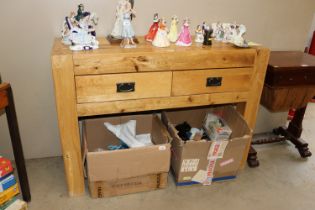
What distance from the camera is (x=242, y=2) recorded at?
6.48 feet

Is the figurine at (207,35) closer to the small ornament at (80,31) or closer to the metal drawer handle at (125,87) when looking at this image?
the metal drawer handle at (125,87)

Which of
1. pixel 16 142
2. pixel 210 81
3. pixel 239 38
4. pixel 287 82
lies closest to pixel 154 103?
pixel 210 81

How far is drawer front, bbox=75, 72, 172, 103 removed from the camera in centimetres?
146

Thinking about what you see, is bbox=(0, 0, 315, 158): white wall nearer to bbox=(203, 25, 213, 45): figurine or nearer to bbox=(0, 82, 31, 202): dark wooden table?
bbox=(203, 25, 213, 45): figurine

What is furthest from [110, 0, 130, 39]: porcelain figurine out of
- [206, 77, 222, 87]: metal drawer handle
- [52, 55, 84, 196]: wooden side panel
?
[206, 77, 222, 87]: metal drawer handle

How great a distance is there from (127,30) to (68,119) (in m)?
0.57

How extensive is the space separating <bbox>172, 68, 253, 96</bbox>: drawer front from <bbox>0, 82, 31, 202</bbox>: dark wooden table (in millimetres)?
841

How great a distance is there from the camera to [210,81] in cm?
165

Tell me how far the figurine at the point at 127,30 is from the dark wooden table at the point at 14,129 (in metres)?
0.62

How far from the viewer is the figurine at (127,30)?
1543 millimetres

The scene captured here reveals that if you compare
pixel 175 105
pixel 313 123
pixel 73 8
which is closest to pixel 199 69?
pixel 175 105

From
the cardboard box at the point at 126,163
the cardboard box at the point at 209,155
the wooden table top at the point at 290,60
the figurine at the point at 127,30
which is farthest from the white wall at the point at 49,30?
the cardboard box at the point at 209,155

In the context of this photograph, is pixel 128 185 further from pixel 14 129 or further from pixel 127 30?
pixel 127 30

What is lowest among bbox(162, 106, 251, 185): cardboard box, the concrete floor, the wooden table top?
the concrete floor
